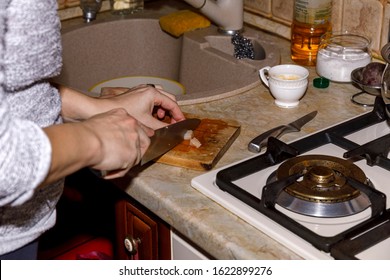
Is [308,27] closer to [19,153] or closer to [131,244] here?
[131,244]

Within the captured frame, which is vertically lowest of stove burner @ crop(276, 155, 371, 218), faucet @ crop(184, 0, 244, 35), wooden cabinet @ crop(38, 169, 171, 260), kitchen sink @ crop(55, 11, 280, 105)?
wooden cabinet @ crop(38, 169, 171, 260)

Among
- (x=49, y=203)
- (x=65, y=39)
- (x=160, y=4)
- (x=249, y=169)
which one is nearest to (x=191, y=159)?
(x=249, y=169)

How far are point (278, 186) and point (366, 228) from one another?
0.14m

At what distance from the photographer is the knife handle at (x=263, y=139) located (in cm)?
129

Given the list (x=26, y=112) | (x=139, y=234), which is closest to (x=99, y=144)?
(x=26, y=112)

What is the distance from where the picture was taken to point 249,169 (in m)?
1.21

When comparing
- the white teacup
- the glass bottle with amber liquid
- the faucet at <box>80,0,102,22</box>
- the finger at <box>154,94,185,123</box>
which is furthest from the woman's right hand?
the faucet at <box>80,0,102,22</box>

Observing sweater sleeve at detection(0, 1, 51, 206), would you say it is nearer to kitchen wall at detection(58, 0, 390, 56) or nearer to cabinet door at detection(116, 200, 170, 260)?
cabinet door at detection(116, 200, 170, 260)

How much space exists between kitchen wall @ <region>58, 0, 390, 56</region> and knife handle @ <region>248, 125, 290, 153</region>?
1.29 ft

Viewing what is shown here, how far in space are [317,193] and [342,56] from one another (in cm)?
52

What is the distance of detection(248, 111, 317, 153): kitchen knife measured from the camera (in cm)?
129

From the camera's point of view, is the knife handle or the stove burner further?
the knife handle

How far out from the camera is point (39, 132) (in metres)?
0.90

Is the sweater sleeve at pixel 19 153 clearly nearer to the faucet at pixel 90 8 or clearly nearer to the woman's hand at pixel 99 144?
the woman's hand at pixel 99 144
